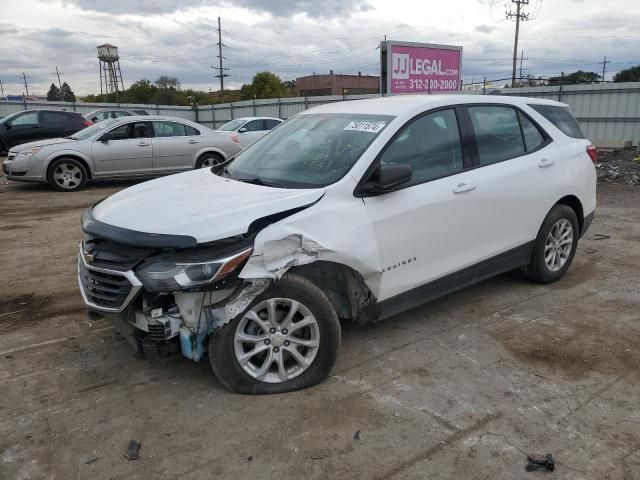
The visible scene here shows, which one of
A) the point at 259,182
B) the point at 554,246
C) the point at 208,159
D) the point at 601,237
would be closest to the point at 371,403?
the point at 259,182

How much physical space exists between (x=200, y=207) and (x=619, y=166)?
1284cm

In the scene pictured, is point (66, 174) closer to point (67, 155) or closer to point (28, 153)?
point (67, 155)

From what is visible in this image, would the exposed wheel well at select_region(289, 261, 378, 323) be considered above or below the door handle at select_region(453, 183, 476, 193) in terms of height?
below

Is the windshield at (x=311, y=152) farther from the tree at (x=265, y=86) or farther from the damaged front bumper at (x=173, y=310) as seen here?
the tree at (x=265, y=86)

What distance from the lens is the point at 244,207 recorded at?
3121mm

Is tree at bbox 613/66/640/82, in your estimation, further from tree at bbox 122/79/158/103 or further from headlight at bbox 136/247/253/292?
tree at bbox 122/79/158/103

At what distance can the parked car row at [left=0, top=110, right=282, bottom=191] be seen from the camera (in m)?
10.8

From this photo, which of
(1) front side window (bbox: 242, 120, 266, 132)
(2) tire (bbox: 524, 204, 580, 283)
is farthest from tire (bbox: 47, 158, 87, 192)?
(2) tire (bbox: 524, 204, 580, 283)

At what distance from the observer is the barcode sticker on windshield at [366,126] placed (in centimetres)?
375

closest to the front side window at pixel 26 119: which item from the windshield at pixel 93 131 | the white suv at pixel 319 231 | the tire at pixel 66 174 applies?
the windshield at pixel 93 131

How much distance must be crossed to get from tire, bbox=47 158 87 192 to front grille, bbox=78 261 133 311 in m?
8.71

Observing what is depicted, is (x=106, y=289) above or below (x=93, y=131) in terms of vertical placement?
below

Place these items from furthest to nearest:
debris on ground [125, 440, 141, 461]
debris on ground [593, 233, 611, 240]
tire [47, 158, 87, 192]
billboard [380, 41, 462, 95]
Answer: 1. billboard [380, 41, 462, 95]
2. tire [47, 158, 87, 192]
3. debris on ground [593, 233, 611, 240]
4. debris on ground [125, 440, 141, 461]

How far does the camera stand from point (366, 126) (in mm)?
3834
